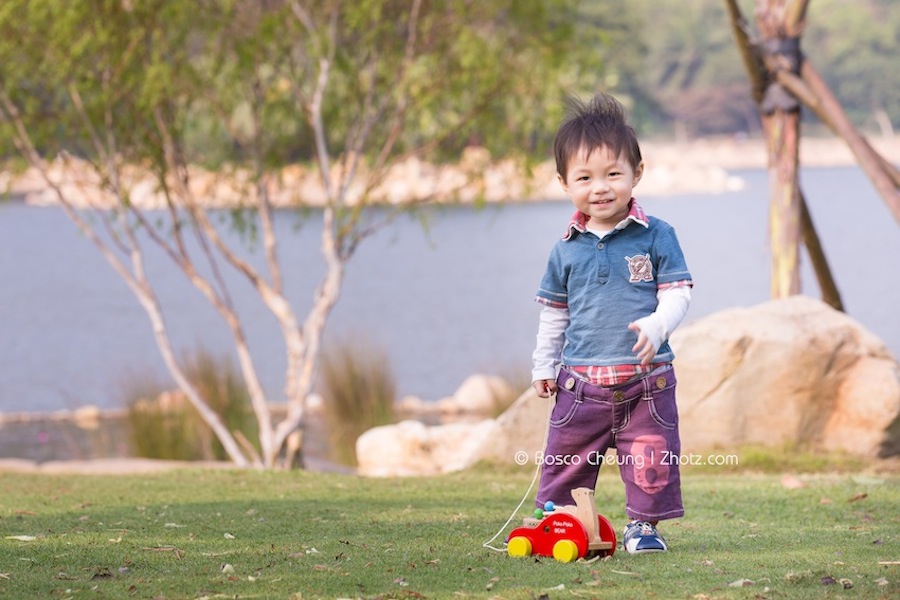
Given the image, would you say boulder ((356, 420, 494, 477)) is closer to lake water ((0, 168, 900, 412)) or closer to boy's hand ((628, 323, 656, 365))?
lake water ((0, 168, 900, 412))

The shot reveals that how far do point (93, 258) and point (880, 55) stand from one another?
65415 mm

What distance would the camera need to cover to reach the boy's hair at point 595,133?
4137 millimetres

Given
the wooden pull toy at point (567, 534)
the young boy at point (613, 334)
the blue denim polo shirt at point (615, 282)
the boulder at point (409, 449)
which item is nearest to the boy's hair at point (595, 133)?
the young boy at point (613, 334)

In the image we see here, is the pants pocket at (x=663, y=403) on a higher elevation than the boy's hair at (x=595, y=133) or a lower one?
lower

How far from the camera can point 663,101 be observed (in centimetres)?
9262

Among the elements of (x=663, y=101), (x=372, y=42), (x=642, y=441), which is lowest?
(x=642, y=441)

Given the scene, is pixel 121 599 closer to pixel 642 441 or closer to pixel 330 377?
pixel 642 441

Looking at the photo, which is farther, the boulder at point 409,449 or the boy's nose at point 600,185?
the boulder at point 409,449

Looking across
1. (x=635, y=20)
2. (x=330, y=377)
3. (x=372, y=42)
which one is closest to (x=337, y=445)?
(x=330, y=377)

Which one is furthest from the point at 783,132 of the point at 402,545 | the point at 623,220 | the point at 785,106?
the point at 402,545

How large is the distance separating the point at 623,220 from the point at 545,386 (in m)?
0.63

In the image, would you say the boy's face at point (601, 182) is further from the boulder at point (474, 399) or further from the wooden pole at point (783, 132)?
the boulder at point (474, 399)

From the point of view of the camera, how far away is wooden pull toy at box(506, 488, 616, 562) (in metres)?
3.99

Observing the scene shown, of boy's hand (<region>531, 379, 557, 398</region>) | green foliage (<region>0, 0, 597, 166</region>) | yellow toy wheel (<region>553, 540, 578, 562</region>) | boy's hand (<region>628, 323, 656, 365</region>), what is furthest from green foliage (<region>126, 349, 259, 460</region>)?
boy's hand (<region>628, 323, 656, 365</region>)
